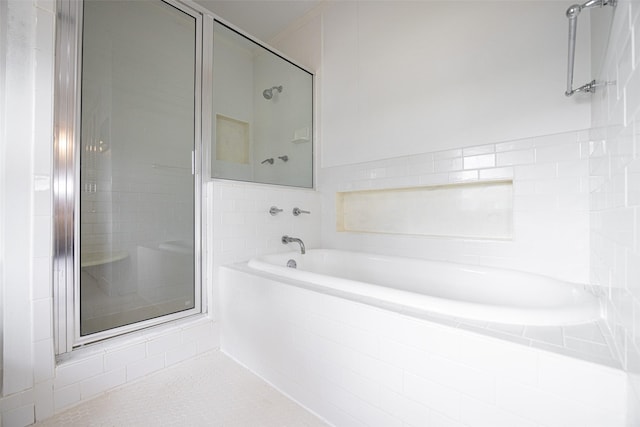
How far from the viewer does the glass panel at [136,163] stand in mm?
1420

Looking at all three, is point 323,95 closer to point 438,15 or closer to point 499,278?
point 438,15

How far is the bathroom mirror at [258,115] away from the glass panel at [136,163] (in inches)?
8.5

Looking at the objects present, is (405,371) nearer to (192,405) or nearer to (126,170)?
(192,405)

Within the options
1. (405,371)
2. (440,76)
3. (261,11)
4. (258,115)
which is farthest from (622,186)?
(261,11)

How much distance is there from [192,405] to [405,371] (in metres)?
0.99

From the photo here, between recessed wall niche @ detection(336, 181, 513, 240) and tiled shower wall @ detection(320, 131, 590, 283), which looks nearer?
tiled shower wall @ detection(320, 131, 590, 283)

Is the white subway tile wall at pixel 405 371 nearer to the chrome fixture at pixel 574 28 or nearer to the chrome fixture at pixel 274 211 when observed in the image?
the chrome fixture at pixel 274 211

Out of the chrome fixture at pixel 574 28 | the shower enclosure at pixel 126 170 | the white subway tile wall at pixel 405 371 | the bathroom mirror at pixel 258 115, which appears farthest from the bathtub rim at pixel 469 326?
the bathroom mirror at pixel 258 115

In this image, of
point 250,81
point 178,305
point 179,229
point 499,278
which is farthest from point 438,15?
point 178,305

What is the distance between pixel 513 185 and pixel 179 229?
201cm

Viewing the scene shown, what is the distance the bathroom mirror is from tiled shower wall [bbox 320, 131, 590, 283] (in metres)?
1.02

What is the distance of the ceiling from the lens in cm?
250

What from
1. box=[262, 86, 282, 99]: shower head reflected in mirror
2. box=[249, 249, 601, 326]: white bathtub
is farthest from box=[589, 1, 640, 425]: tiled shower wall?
box=[262, 86, 282, 99]: shower head reflected in mirror

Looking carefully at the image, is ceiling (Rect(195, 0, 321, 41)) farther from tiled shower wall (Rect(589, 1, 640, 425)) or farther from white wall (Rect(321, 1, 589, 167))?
tiled shower wall (Rect(589, 1, 640, 425))
